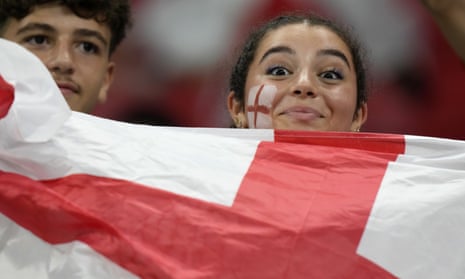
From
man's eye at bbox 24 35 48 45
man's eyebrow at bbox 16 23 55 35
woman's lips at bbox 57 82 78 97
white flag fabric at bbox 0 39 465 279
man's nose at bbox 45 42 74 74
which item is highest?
man's eyebrow at bbox 16 23 55 35

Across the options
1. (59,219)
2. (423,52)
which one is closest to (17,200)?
(59,219)

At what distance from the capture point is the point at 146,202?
1149 mm

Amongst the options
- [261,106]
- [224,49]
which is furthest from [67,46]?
[224,49]

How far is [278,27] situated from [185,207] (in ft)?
2.02

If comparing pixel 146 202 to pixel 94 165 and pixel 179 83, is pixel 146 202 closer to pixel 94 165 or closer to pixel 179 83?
pixel 94 165

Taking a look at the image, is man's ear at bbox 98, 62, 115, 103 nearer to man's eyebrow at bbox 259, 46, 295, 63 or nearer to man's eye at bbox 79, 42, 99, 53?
man's eye at bbox 79, 42, 99, 53

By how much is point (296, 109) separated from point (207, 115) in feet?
3.06

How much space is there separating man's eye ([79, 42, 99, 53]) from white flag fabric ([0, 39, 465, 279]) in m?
0.68

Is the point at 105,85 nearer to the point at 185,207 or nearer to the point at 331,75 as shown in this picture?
the point at 331,75

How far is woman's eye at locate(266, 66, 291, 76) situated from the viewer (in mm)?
1567

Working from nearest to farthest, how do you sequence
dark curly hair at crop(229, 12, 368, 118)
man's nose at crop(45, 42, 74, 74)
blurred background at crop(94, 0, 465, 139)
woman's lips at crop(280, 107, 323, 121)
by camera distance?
woman's lips at crop(280, 107, 323, 121), dark curly hair at crop(229, 12, 368, 118), man's nose at crop(45, 42, 74, 74), blurred background at crop(94, 0, 465, 139)

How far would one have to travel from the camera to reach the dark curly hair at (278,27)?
1670 mm

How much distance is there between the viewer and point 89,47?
1.93 metres

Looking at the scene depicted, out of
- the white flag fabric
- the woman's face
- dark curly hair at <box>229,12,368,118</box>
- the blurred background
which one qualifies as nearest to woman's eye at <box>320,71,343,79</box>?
the woman's face
